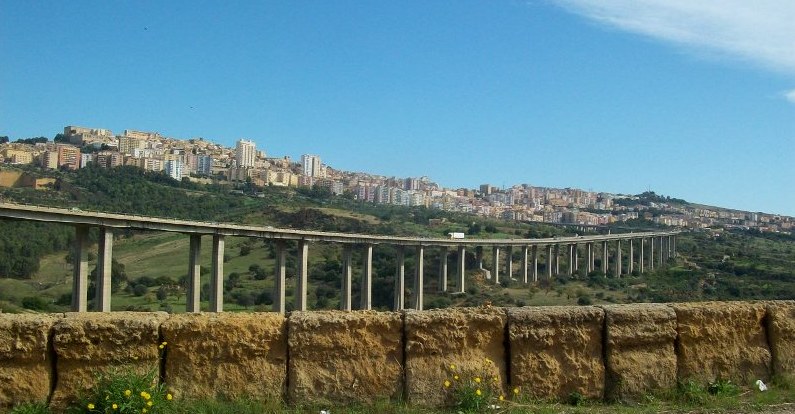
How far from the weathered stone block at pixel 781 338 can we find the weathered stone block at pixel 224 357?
4.49 meters

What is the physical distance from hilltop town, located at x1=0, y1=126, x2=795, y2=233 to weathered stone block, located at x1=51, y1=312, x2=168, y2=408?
3070 inches

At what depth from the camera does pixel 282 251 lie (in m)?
41.7

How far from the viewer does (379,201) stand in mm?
119562

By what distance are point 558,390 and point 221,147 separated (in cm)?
14160

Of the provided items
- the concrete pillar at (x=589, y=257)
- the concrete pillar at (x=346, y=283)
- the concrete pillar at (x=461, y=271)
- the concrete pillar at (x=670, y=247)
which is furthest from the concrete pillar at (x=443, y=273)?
the concrete pillar at (x=670, y=247)

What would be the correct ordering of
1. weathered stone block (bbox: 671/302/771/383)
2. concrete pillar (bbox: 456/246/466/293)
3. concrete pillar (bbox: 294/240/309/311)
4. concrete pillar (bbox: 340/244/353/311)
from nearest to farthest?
weathered stone block (bbox: 671/302/771/383) < concrete pillar (bbox: 294/240/309/311) < concrete pillar (bbox: 340/244/353/311) < concrete pillar (bbox: 456/246/466/293)

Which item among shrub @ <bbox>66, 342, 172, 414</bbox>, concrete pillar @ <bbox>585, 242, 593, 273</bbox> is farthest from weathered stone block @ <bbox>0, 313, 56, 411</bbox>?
concrete pillar @ <bbox>585, 242, 593, 273</bbox>

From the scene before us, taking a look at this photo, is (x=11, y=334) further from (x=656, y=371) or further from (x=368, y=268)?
(x=368, y=268)

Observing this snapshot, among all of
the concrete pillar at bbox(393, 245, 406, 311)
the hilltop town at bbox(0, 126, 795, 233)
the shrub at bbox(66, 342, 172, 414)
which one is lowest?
the concrete pillar at bbox(393, 245, 406, 311)

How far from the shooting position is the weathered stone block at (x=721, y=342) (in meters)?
6.50

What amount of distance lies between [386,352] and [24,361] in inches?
111

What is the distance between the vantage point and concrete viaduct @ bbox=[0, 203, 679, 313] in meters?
32.5

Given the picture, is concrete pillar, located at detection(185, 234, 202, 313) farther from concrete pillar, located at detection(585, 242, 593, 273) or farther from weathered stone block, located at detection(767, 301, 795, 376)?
concrete pillar, located at detection(585, 242, 593, 273)

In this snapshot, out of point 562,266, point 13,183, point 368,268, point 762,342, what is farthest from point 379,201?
point 762,342
